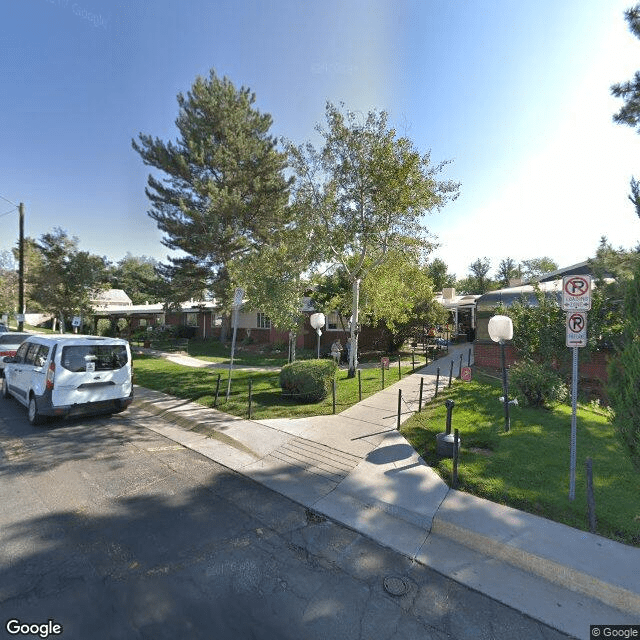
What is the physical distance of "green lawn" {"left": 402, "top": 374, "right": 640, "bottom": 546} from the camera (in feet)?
13.9

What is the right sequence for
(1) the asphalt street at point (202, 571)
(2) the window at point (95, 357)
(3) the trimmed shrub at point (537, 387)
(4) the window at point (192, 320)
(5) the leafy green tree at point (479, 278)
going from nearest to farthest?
(1) the asphalt street at point (202, 571) < (2) the window at point (95, 357) < (3) the trimmed shrub at point (537, 387) < (4) the window at point (192, 320) < (5) the leafy green tree at point (479, 278)

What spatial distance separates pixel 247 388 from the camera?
1112 centimetres

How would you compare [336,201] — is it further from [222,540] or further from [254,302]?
[222,540]

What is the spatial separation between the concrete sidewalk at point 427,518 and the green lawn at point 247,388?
97cm

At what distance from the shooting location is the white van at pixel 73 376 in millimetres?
6906

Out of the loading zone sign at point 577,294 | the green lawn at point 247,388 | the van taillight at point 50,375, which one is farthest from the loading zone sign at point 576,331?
the van taillight at point 50,375

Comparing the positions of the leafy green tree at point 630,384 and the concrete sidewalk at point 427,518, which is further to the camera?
the leafy green tree at point 630,384

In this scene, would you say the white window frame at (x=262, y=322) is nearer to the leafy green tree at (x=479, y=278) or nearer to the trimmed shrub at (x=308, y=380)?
the trimmed shrub at (x=308, y=380)

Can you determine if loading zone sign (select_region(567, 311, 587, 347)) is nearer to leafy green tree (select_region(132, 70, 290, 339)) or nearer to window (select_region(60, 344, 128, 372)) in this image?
window (select_region(60, 344, 128, 372))

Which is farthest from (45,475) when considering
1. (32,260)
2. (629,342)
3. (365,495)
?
(32,260)

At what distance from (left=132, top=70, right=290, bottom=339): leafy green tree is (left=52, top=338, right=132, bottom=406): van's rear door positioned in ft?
49.7

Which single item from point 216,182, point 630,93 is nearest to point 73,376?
point 630,93

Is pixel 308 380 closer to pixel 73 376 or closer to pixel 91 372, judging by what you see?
pixel 91 372

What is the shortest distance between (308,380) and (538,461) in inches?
218
